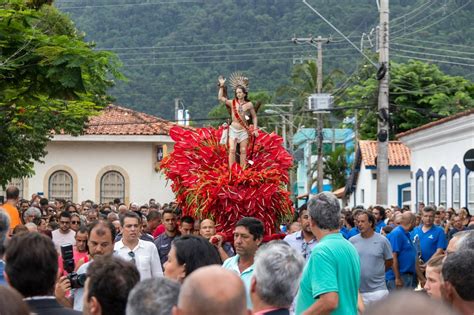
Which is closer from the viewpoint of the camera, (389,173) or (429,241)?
(429,241)

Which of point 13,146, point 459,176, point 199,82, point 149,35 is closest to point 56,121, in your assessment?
point 13,146

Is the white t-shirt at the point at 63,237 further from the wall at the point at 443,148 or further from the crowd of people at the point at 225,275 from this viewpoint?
the wall at the point at 443,148

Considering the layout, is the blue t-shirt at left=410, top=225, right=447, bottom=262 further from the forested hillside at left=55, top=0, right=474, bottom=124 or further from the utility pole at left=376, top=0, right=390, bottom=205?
the forested hillside at left=55, top=0, right=474, bottom=124

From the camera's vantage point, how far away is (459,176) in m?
34.6

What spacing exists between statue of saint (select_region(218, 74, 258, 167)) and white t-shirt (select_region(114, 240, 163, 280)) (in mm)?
4603

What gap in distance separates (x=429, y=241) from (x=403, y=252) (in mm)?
1064

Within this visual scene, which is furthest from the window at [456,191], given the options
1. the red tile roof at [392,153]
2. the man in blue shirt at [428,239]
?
the man in blue shirt at [428,239]

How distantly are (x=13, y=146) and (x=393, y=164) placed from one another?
25619mm

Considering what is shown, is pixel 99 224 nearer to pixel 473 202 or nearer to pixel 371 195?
pixel 473 202

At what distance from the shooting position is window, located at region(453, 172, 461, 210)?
34.8 metres

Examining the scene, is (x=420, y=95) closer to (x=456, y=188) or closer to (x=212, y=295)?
(x=456, y=188)

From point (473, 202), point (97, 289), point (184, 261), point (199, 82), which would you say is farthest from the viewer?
point (199, 82)

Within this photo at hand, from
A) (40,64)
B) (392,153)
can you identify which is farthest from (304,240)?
(392,153)

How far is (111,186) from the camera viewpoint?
57406mm
